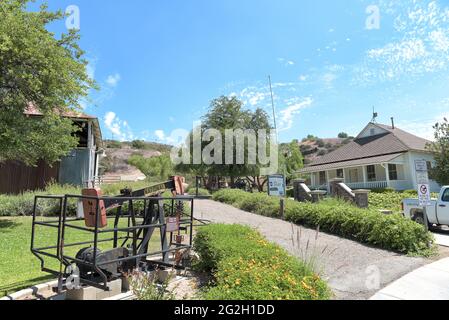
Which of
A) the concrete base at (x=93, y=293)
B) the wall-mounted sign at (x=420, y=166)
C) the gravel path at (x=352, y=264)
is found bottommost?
the gravel path at (x=352, y=264)

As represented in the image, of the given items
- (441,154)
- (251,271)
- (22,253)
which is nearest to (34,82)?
(22,253)

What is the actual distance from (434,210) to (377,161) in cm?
1507

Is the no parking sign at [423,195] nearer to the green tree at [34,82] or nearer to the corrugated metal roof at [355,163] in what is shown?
the green tree at [34,82]

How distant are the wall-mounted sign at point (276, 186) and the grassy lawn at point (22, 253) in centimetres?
947

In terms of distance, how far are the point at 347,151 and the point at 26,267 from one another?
32.3 meters

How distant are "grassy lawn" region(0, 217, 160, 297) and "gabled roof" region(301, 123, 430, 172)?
82.1ft

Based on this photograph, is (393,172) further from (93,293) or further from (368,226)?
(93,293)

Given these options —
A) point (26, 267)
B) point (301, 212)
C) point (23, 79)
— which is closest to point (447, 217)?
point (301, 212)

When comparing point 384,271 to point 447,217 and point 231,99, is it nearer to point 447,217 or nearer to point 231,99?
point 447,217

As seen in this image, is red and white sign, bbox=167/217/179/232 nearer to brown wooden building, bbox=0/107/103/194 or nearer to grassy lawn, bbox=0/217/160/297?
grassy lawn, bbox=0/217/160/297

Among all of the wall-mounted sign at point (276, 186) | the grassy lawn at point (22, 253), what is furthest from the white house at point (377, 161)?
the grassy lawn at point (22, 253)

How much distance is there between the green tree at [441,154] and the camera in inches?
830

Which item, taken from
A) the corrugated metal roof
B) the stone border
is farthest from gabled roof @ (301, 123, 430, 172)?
the stone border
